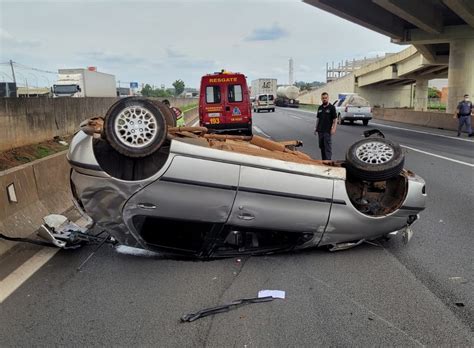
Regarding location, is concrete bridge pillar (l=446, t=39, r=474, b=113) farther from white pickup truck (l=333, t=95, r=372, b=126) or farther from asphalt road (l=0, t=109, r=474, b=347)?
asphalt road (l=0, t=109, r=474, b=347)

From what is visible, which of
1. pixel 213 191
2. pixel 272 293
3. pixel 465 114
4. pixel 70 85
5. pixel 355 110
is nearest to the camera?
pixel 272 293

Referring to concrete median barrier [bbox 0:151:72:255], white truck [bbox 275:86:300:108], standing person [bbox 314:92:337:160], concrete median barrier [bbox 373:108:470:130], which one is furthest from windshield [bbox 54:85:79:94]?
white truck [bbox 275:86:300:108]

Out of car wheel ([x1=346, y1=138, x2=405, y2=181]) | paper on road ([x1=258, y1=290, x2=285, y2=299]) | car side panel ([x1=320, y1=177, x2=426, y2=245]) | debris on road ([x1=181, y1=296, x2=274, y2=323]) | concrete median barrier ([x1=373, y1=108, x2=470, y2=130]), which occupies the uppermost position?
car wheel ([x1=346, y1=138, x2=405, y2=181])

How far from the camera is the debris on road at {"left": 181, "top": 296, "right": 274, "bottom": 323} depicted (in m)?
3.54

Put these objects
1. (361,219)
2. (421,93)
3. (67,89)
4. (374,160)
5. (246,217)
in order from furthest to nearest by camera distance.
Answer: (421,93), (67,89), (374,160), (361,219), (246,217)

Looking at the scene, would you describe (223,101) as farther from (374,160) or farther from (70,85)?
(70,85)

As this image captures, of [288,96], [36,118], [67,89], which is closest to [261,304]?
[36,118]

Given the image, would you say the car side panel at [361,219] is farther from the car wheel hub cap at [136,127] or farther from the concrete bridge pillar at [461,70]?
the concrete bridge pillar at [461,70]

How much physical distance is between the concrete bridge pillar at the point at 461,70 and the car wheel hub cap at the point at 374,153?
26099 mm

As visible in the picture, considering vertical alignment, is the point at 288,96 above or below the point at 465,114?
below

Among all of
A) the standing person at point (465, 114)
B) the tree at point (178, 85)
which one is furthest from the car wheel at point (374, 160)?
the tree at point (178, 85)

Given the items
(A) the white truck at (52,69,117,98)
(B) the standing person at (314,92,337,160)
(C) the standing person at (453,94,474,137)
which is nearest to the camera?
(B) the standing person at (314,92,337,160)

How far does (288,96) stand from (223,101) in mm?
52954

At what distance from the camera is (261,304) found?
149 inches
